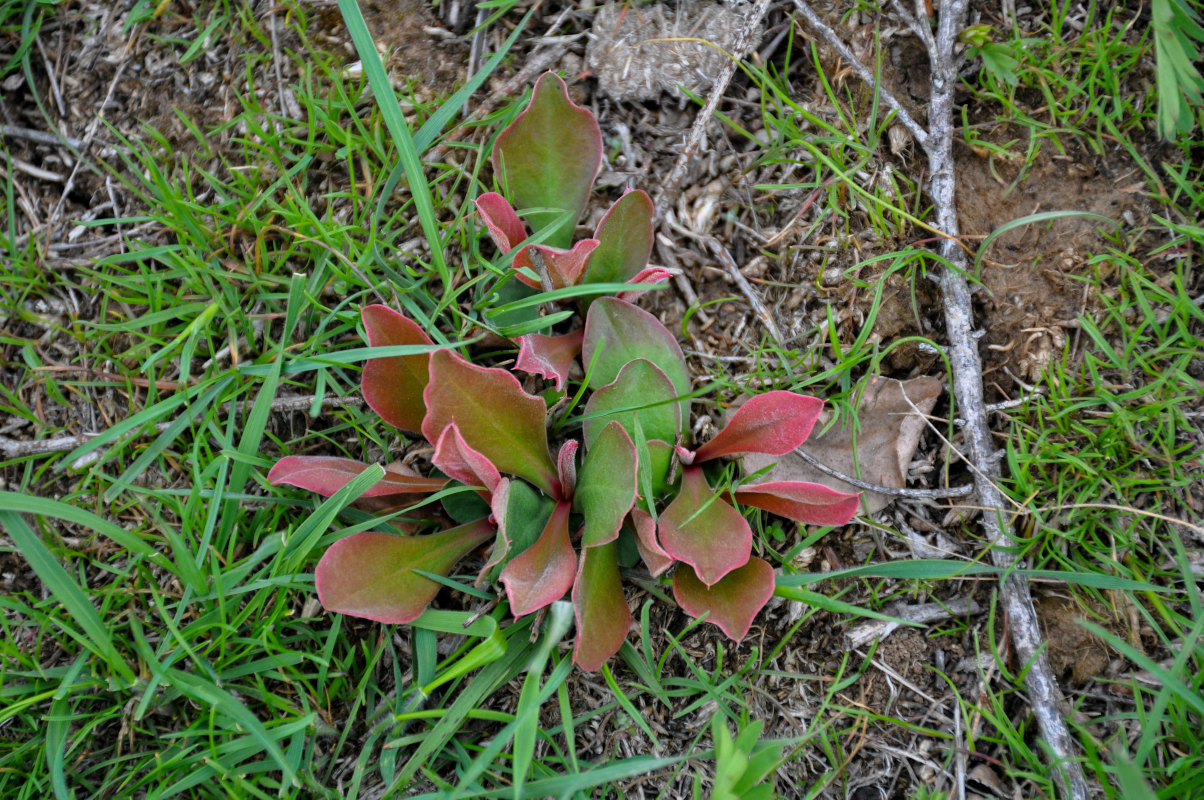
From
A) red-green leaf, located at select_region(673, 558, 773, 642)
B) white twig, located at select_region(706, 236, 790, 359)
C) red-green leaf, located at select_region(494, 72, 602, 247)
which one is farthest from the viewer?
white twig, located at select_region(706, 236, 790, 359)

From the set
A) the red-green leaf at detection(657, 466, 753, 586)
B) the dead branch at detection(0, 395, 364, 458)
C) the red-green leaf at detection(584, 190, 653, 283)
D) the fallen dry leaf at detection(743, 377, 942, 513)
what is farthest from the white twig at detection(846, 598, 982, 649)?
the dead branch at detection(0, 395, 364, 458)

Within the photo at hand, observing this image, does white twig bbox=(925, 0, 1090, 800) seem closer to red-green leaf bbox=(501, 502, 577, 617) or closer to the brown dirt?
the brown dirt

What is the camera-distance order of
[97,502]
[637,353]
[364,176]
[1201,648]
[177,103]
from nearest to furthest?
[1201,648] → [637,353] → [97,502] → [364,176] → [177,103]

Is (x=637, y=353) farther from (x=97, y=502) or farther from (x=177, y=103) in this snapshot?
(x=177, y=103)

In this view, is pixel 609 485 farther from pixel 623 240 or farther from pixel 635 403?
pixel 623 240

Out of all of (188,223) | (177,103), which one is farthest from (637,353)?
(177,103)

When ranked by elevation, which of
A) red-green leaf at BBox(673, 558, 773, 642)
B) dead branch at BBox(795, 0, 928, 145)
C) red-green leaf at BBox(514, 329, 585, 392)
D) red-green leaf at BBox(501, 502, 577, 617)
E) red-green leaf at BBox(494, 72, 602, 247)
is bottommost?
red-green leaf at BBox(673, 558, 773, 642)
